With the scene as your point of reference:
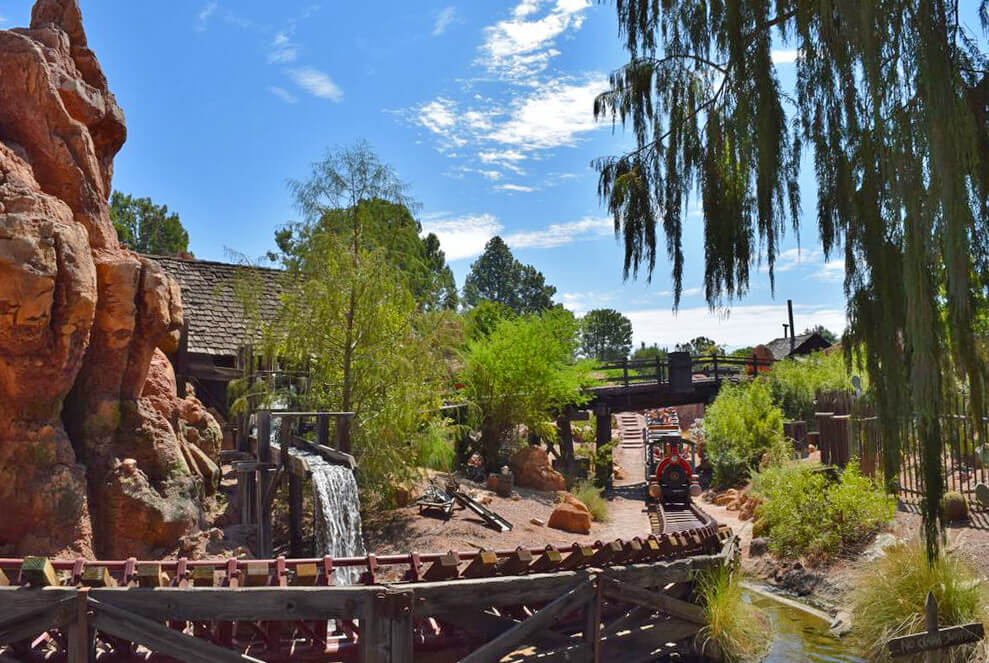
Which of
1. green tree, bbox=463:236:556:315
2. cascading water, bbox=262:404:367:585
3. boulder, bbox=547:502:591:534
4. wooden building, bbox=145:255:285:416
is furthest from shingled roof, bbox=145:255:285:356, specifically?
green tree, bbox=463:236:556:315

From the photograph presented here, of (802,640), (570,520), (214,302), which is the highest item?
(214,302)

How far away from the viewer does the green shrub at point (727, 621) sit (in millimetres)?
7082

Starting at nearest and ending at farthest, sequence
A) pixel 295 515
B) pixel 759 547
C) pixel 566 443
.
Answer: pixel 295 515 → pixel 759 547 → pixel 566 443

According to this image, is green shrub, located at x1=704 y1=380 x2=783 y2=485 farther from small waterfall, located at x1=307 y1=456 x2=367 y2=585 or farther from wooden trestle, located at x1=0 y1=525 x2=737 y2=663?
wooden trestle, located at x1=0 y1=525 x2=737 y2=663

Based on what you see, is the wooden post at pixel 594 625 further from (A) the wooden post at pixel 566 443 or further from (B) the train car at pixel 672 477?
(A) the wooden post at pixel 566 443

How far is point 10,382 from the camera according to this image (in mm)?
7648

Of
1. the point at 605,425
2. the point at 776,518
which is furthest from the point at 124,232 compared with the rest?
the point at 776,518

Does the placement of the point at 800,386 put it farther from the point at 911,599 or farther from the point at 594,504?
the point at 911,599

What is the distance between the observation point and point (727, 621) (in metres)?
7.16

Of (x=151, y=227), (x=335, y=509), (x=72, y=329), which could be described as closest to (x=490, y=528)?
(x=335, y=509)

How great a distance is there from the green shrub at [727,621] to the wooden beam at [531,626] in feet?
6.02

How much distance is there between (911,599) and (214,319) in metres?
14.4

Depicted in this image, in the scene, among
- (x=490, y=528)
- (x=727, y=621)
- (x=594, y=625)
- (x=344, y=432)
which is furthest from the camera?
(x=490, y=528)

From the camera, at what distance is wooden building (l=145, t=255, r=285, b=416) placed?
52.1 ft
